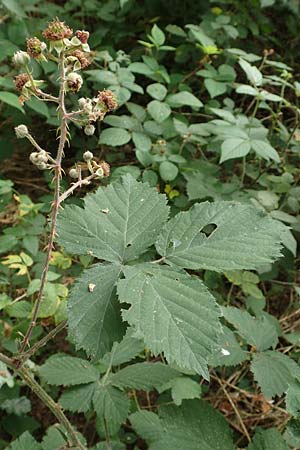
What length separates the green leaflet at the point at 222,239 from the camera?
1013 millimetres

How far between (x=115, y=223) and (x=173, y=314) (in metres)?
0.25

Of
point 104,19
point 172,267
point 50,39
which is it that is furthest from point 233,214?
point 104,19

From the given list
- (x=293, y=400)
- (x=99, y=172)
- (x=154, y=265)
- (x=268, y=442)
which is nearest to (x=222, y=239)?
(x=154, y=265)

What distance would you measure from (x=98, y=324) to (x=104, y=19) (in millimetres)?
2145

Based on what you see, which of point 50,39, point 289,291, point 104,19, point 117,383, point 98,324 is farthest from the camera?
point 104,19

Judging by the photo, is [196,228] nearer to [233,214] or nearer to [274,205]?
[233,214]

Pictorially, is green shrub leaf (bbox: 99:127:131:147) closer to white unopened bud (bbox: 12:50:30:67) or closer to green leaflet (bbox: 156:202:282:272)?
green leaflet (bbox: 156:202:282:272)

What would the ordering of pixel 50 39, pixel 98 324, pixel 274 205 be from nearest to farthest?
pixel 50 39
pixel 98 324
pixel 274 205

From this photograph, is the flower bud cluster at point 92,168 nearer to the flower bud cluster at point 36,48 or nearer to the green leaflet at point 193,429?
the flower bud cluster at point 36,48

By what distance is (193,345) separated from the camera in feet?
2.92

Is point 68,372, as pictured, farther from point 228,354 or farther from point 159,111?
point 159,111

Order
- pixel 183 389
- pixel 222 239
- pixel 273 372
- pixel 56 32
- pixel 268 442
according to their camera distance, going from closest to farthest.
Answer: pixel 56 32 < pixel 222 239 < pixel 268 442 < pixel 273 372 < pixel 183 389

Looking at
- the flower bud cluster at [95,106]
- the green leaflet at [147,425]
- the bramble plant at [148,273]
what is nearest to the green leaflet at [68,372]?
the bramble plant at [148,273]

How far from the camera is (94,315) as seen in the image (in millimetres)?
950
